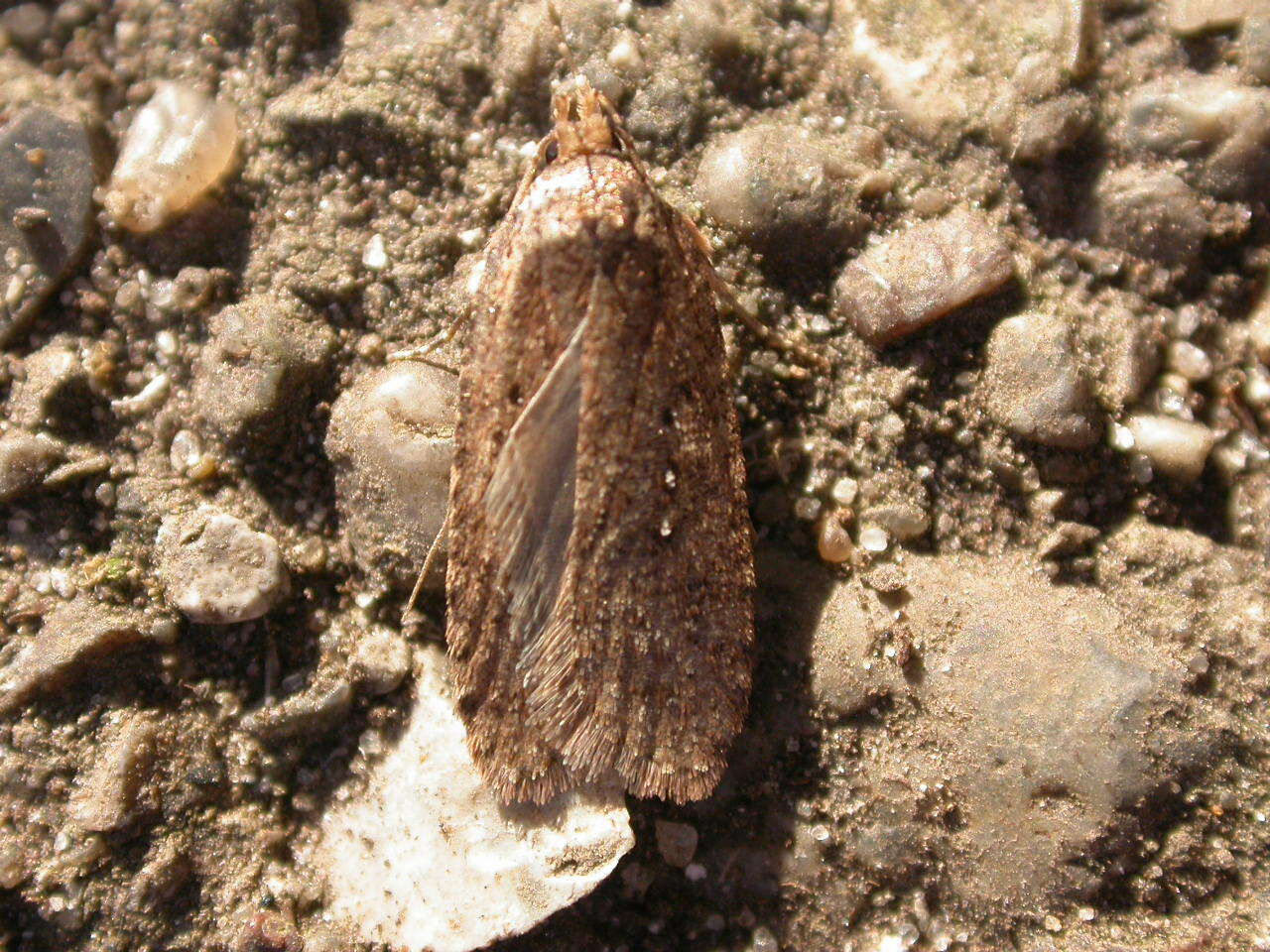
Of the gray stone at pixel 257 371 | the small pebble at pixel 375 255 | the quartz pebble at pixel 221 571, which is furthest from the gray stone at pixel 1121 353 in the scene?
the quartz pebble at pixel 221 571

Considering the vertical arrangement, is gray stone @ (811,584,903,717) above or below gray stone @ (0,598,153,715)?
below

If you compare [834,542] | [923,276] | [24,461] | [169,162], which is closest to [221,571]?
[24,461]

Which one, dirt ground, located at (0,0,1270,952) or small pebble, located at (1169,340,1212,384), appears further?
small pebble, located at (1169,340,1212,384)

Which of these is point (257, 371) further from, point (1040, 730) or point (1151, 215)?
point (1151, 215)

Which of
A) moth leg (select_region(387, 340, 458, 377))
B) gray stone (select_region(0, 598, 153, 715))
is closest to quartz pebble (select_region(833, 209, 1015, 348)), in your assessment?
moth leg (select_region(387, 340, 458, 377))

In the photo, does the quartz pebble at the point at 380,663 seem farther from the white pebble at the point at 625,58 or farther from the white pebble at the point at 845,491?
the white pebble at the point at 625,58

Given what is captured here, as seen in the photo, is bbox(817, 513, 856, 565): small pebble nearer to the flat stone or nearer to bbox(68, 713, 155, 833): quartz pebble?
the flat stone
